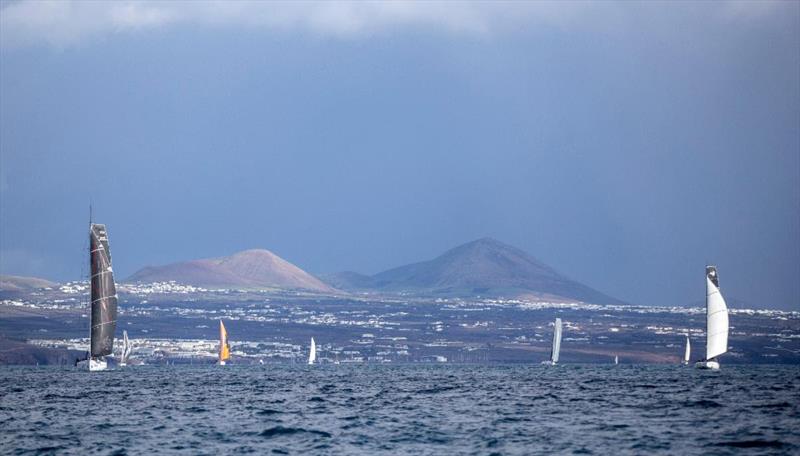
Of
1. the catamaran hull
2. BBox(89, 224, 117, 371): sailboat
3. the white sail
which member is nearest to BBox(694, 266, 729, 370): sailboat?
the white sail

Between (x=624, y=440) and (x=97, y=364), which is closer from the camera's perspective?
(x=624, y=440)

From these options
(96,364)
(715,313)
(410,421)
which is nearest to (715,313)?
(715,313)

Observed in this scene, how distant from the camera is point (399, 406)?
102 m

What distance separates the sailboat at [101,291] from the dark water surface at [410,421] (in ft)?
150

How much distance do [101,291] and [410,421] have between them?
100350 millimetres

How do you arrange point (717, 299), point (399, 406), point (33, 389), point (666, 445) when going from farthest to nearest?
1. point (717, 299)
2. point (33, 389)
3. point (399, 406)
4. point (666, 445)

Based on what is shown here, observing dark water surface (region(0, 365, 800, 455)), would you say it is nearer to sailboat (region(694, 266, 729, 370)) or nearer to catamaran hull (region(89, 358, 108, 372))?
sailboat (region(694, 266, 729, 370))

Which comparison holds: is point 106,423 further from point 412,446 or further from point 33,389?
point 33,389

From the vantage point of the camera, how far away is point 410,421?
84562 mm

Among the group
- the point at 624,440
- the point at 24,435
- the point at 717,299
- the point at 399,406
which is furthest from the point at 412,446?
the point at 717,299

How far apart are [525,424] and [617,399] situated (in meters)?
28.9

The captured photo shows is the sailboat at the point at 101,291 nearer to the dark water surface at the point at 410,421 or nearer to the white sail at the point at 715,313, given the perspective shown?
the dark water surface at the point at 410,421

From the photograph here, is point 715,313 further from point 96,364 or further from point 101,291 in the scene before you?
point 96,364

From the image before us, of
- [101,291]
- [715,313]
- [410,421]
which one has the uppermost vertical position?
[101,291]
